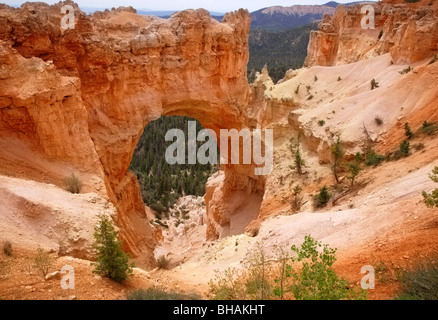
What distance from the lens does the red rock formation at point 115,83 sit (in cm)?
1274

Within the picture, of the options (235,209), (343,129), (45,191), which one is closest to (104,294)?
(45,191)

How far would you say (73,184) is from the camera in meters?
12.2

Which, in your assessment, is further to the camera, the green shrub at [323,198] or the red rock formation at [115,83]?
the green shrub at [323,198]

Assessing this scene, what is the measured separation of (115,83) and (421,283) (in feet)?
53.0

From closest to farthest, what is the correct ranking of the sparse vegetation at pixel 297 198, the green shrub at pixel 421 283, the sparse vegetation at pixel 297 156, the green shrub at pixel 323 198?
the green shrub at pixel 421 283, the green shrub at pixel 323 198, the sparse vegetation at pixel 297 198, the sparse vegetation at pixel 297 156

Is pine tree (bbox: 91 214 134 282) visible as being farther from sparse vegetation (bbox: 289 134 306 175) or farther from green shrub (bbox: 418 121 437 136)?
green shrub (bbox: 418 121 437 136)

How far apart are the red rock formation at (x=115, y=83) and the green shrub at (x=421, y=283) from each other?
11.5 meters

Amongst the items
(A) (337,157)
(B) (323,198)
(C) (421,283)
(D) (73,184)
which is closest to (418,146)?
(A) (337,157)

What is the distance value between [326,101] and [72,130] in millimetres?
15573

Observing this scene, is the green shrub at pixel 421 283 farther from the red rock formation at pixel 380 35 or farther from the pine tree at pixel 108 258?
the red rock formation at pixel 380 35

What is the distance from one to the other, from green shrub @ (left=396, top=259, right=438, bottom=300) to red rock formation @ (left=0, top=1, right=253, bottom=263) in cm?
1147

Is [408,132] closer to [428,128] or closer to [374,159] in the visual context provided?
[428,128]

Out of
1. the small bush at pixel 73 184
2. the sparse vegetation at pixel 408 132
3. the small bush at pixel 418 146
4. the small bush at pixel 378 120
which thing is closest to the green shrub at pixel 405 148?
the small bush at pixel 418 146

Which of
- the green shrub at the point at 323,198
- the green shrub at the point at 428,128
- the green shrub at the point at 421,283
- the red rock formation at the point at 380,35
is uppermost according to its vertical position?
the red rock formation at the point at 380,35
